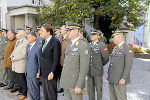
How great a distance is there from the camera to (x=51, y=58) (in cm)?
314

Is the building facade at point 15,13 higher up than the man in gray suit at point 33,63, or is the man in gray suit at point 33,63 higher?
the building facade at point 15,13

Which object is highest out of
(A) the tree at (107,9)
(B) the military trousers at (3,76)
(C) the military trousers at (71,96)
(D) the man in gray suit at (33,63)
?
(A) the tree at (107,9)

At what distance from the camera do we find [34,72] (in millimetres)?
3613

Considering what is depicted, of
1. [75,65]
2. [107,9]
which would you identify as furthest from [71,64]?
[107,9]

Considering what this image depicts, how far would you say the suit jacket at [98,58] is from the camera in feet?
11.2

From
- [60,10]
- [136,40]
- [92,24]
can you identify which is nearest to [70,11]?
[60,10]

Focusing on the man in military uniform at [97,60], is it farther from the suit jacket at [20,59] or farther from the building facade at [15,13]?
the building facade at [15,13]

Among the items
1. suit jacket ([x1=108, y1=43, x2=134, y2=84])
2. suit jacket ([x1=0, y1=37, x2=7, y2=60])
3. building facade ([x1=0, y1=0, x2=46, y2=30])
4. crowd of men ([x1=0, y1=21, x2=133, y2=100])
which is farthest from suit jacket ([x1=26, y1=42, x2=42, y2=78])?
building facade ([x1=0, y1=0, x2=46, y2=30])

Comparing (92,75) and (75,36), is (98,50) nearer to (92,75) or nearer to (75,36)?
(92,75)

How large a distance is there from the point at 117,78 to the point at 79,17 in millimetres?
8292

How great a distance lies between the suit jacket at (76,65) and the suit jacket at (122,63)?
0.88 meters

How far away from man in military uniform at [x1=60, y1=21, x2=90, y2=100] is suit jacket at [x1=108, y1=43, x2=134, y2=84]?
2.87ft

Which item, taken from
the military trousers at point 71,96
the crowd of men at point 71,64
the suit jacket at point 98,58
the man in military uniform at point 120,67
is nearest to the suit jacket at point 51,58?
the crowd of men at point 71,64

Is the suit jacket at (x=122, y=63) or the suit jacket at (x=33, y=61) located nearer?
the suit jacket at (x=122, y=63)
